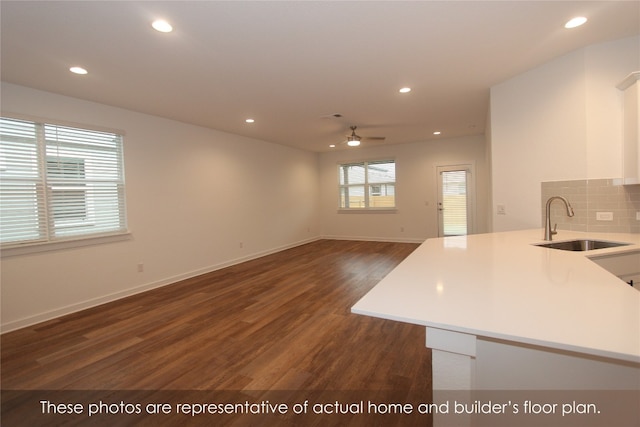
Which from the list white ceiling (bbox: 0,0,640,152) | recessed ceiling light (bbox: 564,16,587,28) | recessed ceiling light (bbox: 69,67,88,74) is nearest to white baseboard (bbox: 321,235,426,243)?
white ceiling (bbox: 0,0,640,152)

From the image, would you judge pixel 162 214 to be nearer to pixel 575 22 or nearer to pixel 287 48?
pixel 287 48

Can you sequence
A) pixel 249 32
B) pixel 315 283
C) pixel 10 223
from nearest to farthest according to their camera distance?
pixel 249 32 → pixel 10 223 → pixel 315 283

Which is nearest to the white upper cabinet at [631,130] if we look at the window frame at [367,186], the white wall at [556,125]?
the white wall at [556,125]

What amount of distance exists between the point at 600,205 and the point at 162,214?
5330mm

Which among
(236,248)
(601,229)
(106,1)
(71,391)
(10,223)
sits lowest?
(71,391)

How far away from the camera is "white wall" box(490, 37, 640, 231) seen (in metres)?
2.57

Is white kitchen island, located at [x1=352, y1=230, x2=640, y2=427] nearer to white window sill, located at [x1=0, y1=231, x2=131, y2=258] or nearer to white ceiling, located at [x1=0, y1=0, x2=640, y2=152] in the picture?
white ceiling, located at [x1=0, y1=0, x2=640, y2=152]

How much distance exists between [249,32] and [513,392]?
273 centimetres

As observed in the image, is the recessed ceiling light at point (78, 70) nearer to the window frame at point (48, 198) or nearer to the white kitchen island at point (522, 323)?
the window frame at point (48, 198)

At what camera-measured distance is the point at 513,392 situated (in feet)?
3.66

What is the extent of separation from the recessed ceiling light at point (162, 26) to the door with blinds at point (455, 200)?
636cm

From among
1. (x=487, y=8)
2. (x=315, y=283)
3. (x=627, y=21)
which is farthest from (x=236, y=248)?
(x=627, y=21)

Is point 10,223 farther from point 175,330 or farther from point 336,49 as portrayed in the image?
point 336,49

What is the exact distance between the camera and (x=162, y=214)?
14.3 feet
